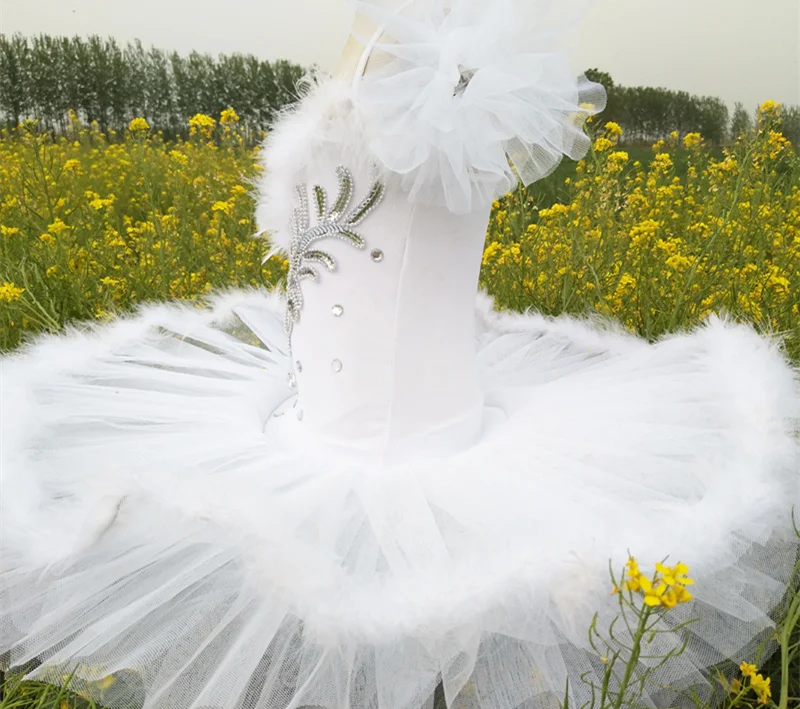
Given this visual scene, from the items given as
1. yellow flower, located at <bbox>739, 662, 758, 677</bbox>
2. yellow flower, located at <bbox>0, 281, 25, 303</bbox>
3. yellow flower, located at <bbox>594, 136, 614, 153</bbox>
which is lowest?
yellow flower, located at <bbox>739, 662, 758, 677</bbox>

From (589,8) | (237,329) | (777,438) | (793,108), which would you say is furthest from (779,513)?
(793,108)

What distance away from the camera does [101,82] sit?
3439 mm

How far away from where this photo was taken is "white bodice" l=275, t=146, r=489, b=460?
2.68ft

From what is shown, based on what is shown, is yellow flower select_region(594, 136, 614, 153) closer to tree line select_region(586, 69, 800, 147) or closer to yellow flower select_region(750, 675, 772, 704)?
tree line select_region(586, 69, 800, 147)

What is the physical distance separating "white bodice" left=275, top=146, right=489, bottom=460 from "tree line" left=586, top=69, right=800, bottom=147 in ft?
5.28

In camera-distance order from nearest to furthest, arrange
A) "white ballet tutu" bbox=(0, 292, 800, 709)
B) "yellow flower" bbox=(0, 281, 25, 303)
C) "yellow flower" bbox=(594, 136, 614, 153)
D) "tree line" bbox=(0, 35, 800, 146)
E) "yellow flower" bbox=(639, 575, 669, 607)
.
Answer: "yellow flower" bbox=(639, 575, 669, 607) → "white ballet tutu" bbox=(0, 292, 800, 709) → "yellow flower" bbox=(0, 281, 25, 303) → "yellow flower" bbox=(594, 136, 614, 153) → "tree line" bbox=(0, 35, 800, 146)

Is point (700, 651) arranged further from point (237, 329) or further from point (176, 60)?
point (176, 60)

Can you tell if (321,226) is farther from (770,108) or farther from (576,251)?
(770,108)

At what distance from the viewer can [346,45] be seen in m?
0.81

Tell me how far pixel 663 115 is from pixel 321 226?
2045mm

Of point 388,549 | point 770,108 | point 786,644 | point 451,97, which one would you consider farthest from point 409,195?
point 770,108

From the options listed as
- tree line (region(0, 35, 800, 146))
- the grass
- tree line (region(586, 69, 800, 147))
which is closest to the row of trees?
tree line (region(0, 35, 800, 146))

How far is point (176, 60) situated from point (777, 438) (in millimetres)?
3212

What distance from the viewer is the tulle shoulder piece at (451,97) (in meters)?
0.73
